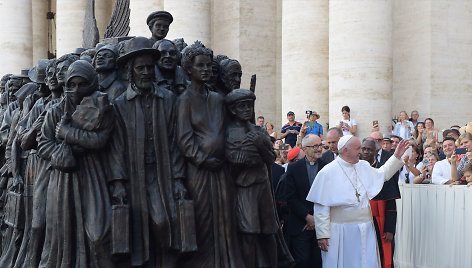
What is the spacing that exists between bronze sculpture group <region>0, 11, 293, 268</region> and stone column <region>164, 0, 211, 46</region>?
37.0 ft

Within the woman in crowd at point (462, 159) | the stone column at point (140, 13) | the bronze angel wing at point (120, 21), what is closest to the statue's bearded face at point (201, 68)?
the woman in crowd at point (462, 159)

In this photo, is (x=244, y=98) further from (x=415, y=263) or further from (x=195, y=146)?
(x=415, y=263)

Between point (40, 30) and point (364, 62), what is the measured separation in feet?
68.3

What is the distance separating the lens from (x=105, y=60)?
23.3 feet

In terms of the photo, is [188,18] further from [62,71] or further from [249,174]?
[249,174]

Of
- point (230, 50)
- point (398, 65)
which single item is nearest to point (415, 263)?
point (398, 65)

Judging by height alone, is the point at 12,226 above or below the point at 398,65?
below

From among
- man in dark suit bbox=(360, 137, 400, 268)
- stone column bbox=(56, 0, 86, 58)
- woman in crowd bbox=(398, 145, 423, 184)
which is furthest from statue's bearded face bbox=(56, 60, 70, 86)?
stone column bbox=(56, 0, 86, 58)

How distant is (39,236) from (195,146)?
1.75m

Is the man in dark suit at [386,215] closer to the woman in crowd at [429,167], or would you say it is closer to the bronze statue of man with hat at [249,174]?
the woman in crowd at [429,167]

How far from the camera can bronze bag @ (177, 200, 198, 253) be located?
21.0ft

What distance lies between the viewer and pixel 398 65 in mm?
15828

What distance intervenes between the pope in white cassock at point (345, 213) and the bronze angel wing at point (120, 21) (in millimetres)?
11608

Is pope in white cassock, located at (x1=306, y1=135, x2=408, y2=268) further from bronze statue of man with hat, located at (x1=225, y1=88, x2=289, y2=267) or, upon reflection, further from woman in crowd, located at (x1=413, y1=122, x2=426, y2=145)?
woman in crowd, located at (x1=413, y1=122, x2=426, y2=145)
